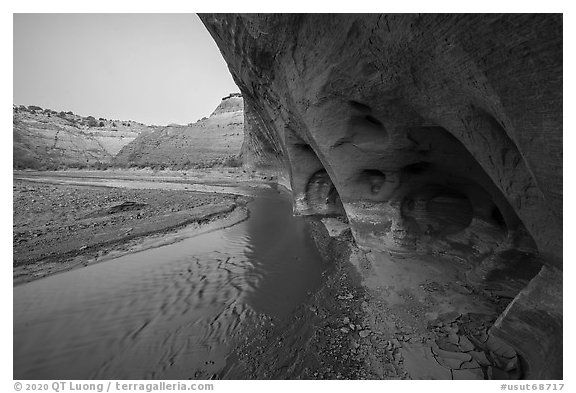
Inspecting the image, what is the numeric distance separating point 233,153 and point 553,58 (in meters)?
51.0

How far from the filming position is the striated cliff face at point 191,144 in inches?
2042

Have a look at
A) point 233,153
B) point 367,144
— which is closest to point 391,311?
point 367,144

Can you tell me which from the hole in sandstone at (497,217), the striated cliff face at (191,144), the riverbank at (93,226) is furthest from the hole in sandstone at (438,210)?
the striated cliff face at (191,144)

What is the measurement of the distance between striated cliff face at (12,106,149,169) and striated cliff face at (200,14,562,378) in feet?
206

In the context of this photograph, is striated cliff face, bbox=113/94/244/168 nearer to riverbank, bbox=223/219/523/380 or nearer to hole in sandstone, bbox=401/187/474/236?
hole in sandstone, bbox=401/187/474/236

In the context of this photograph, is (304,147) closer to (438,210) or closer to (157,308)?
(438,210)

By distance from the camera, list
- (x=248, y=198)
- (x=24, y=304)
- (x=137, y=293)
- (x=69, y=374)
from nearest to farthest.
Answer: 1. (x=69, y=374)
2. (x=24, y=304)
3. (x=137, y=293)
4. (x=248, y=198)

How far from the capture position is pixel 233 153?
50719 mm

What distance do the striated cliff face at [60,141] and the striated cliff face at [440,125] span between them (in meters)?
62.8

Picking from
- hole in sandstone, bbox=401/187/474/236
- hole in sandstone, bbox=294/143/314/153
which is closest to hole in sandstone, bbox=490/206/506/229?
hole in sandstone, bbox=401/187/474/236

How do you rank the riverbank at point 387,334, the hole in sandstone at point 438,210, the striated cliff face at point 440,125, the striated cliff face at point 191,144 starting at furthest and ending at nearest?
the striated cliff face at point 191,144
the hole in sandstone at point 438,210
the riverbank at point 387,334
the striated cliff face at point 440,125

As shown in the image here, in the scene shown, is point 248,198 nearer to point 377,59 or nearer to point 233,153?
point 377,59

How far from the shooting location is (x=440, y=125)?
4398 millimetres

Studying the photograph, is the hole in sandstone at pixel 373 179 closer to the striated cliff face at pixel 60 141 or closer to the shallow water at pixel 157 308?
the shallow water at pixel 157 308
